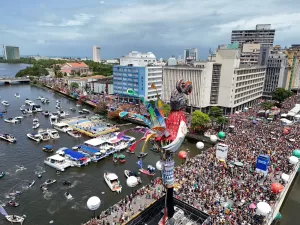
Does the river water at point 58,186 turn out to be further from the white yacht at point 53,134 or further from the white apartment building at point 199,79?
the white apartment building at point 199,79

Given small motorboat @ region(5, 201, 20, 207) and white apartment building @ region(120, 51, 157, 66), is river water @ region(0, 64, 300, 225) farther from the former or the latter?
white apartment building @ region(120, 51, 157, 66)

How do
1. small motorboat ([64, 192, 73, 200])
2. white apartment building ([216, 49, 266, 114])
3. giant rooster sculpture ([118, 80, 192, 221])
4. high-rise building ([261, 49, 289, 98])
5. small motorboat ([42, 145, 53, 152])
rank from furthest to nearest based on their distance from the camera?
high-rise building ([261, 49, 289, 98]), white apartment building ([216, 49, 266, 114]), small motorboat ([42, 145, 53, 152]), small motorboat ([64, 192, 73, 200]), giant rooster sculpture ([118, 80, 192, 221])

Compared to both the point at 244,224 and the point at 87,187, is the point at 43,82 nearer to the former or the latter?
the point at 87,187

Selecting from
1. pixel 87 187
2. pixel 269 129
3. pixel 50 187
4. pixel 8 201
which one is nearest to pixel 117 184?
pixel 87 187

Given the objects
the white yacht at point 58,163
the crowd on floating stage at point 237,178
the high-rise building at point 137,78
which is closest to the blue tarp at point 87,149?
the white yacht at point 58,163

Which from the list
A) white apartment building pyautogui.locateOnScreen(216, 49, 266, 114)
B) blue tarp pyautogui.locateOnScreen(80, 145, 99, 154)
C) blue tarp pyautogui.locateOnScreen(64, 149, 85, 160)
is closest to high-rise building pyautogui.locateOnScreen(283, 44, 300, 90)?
white apartment building pyautogui.locateOnScreen(216, 49, 266, 114)

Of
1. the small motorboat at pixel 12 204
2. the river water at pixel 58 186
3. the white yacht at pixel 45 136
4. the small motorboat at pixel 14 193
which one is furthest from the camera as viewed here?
the white yacht at pixel 45 136
